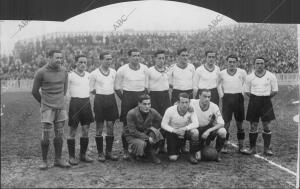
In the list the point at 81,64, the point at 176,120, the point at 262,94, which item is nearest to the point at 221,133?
the point at 176,120

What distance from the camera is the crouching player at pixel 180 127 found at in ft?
17.0

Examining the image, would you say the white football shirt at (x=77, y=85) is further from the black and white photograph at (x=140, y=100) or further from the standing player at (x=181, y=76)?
the standing player at (x=181, y=76)

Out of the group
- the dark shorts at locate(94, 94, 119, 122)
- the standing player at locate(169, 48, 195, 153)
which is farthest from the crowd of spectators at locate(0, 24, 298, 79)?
the dark shorts at locate(94, 94, 119, 122)

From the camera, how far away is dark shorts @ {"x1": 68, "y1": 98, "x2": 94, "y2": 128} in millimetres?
4973

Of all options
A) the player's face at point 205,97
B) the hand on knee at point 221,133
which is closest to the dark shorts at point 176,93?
the player's face at point 205,97

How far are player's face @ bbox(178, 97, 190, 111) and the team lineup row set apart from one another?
1 cm

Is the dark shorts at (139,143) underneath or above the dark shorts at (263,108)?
underneath

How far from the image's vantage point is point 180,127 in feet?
17.5

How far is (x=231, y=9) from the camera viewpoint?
15.1 feet

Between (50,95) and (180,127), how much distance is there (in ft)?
5.93

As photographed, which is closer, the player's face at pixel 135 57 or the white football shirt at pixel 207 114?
the player's face at pixel 135 57

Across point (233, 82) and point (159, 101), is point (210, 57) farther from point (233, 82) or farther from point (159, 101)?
point (159, 101)

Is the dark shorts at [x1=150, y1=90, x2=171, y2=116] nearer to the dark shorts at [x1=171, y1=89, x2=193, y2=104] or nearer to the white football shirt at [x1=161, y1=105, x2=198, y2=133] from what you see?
the dark shorts at [x1=171, y1=89, x2=193, y2=104]

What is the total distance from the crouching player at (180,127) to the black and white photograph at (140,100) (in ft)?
0.05
